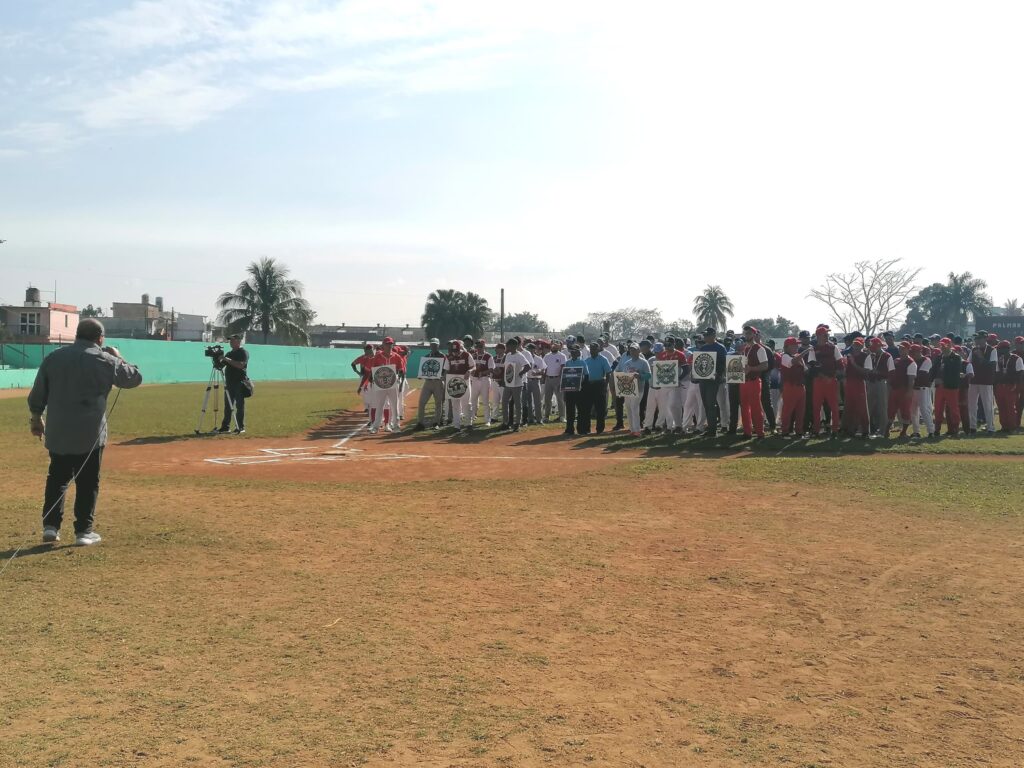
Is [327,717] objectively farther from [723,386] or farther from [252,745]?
[723,386]

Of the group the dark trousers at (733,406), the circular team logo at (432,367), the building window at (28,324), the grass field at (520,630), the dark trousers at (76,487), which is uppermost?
the building window at (28,324)

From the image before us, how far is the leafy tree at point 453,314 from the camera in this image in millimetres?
75062

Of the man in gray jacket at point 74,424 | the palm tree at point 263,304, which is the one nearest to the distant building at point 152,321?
the palm tree at point 263,304

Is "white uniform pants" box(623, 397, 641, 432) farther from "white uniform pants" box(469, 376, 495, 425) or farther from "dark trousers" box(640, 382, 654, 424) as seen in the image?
"white uniform pants" box(469, 376, 495, 425)

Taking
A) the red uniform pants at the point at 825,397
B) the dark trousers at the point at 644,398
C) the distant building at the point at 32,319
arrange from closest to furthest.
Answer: the red uniform pants at the point at 825,397
the dark trousers at the point at 644,398
the distant building at the point at 32,319

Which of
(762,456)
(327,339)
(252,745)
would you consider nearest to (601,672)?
(252,745)

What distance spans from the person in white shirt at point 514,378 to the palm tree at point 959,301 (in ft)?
259

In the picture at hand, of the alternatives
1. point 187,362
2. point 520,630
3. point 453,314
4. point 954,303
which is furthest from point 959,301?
point 520,630

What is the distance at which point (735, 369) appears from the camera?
16734mm

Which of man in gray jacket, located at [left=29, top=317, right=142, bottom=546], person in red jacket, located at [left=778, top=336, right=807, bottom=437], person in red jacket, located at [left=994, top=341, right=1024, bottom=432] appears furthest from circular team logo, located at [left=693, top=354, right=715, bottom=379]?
man in gray jacket, located at [left=29, top=317, right=142, bottom=546]

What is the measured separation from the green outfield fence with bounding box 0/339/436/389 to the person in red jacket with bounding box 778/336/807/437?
29.3m

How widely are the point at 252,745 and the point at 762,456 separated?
40.4 ft

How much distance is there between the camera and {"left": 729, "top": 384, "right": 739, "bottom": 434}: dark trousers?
56.2 ft

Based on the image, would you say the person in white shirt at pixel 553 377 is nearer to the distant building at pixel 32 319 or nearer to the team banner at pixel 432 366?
the team banner at pixel 432 366
